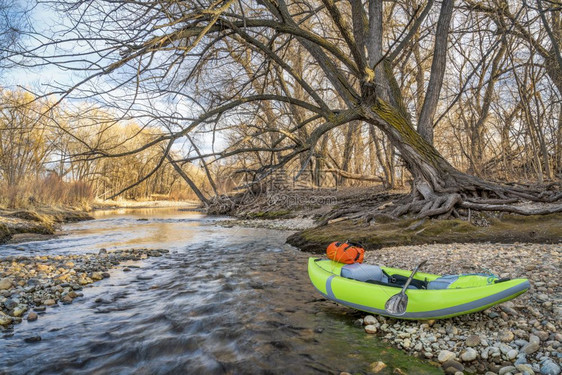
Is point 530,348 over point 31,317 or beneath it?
over

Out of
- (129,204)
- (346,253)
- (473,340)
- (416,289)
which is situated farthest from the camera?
(129,204)

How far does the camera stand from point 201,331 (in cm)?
366

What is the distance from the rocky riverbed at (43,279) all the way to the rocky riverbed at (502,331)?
366 centimetres

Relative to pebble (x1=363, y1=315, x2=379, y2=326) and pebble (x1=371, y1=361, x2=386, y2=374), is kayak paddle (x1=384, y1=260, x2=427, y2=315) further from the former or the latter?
pebble (x1=371, y1=361, x2=386, y2=374)

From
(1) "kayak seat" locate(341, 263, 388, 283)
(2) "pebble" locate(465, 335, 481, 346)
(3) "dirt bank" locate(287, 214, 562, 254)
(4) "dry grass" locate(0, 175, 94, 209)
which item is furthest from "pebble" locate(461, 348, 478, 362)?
(4) "dry grass" locate(0, 175, 94, 209)

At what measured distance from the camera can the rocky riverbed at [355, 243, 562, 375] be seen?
261 cm

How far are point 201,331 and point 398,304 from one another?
6.68 ft

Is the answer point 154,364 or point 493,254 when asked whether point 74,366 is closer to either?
point 154,364

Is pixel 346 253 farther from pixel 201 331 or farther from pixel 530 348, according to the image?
pixel 530 348

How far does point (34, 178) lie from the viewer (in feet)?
55.9

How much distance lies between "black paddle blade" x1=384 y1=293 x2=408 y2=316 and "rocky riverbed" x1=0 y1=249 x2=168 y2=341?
3.50 m

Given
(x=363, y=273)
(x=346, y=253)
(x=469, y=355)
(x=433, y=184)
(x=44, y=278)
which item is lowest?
(x=469, y=355)

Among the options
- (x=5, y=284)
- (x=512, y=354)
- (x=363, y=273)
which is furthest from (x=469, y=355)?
(x=5, y=284)

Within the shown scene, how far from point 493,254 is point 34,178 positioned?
1947 cm
